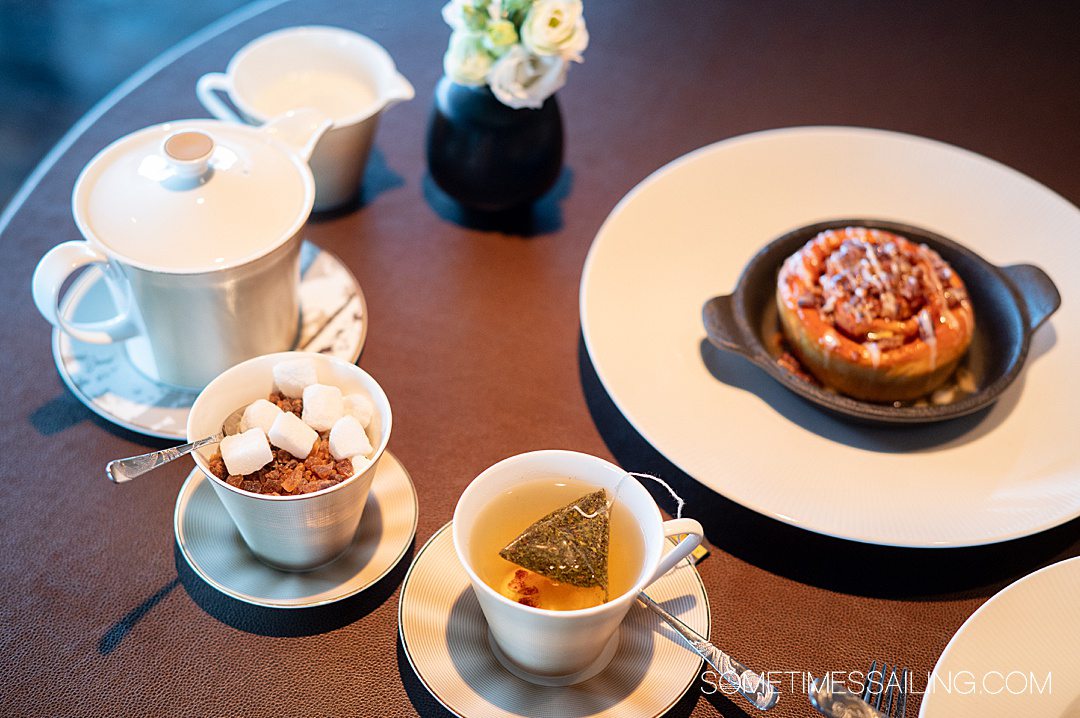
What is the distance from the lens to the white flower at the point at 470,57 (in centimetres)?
141

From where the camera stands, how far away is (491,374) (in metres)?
1.37

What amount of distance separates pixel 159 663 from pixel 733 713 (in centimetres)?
64

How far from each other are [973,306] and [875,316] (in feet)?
0.72

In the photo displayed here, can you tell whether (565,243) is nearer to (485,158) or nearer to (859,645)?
(485,158)

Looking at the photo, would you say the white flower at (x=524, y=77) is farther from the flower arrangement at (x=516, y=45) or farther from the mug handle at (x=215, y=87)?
the mug handle at (x=215, y=87)

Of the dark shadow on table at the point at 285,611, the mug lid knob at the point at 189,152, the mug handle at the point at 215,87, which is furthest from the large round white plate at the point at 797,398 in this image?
the mug handle at the point at 215,87

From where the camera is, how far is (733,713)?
100 centimetres

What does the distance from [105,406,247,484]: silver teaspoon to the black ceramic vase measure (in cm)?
64

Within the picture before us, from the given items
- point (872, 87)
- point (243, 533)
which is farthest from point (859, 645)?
point (872, 87)

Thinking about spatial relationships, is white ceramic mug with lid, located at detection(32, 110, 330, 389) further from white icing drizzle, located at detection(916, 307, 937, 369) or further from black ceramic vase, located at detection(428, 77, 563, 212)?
white icing drizzle, located at detection(916, 307, 937, 369)

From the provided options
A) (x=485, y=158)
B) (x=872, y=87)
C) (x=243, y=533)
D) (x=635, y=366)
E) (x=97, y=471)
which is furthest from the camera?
(x=872, y=87)

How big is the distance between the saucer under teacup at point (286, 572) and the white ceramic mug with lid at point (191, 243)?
198 millimetres

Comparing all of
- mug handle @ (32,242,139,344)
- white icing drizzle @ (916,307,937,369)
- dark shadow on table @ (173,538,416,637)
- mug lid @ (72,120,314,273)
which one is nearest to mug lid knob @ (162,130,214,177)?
mug lid @ (72,120,314,273)

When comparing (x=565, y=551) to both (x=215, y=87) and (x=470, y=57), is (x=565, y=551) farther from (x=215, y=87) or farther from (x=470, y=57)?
(x=215, y=87)
